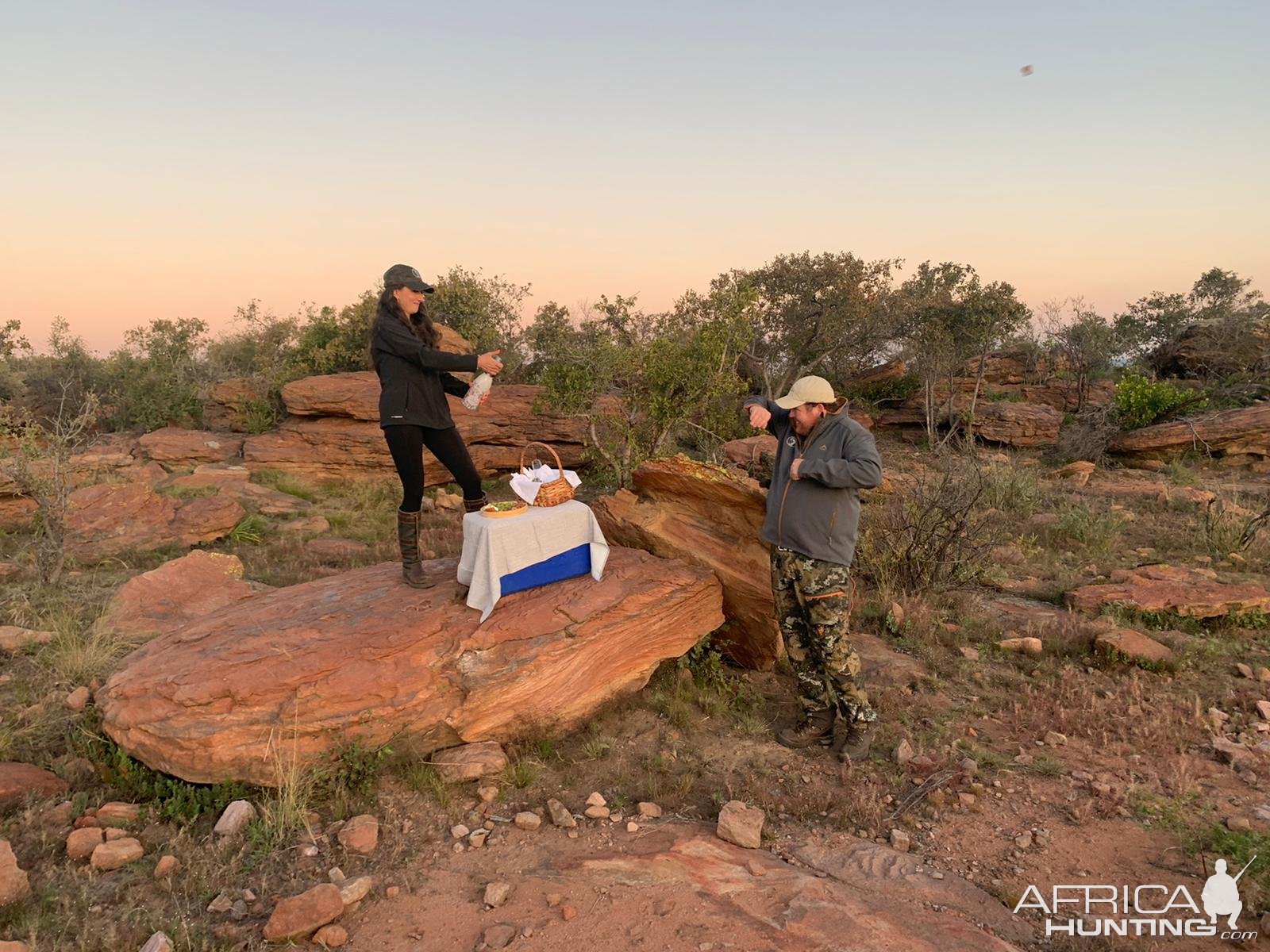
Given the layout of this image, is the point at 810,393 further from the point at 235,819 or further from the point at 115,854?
the point at 115,854

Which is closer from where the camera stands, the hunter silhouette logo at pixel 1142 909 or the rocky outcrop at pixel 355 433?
the hunter silhouette logo at pixel 1142 909

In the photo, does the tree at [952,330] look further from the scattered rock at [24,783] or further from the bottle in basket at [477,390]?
the scattered rock at [24,783]

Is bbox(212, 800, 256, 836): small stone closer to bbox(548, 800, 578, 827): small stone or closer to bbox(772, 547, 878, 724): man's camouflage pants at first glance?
bbox(548, 800, 578, 827): small stone

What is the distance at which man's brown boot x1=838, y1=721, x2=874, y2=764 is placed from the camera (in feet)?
14.2

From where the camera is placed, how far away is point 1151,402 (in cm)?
1656

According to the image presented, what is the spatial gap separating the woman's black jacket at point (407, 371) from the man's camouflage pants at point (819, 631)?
8.13ft

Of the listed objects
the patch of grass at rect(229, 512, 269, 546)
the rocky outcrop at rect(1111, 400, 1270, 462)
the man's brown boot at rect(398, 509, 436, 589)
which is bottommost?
the patch of grass at rect(229, 512, 269, 546)

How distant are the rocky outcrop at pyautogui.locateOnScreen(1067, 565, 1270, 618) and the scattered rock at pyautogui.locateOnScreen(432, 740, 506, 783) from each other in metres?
5.80

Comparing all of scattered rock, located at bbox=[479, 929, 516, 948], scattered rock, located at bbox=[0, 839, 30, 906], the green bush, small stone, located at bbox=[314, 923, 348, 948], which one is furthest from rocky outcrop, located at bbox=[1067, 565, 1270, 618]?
the green bush

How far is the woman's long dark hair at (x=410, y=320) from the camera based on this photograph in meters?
4.56

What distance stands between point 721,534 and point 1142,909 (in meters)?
3.34

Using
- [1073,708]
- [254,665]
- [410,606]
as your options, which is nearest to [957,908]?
[1073,708]

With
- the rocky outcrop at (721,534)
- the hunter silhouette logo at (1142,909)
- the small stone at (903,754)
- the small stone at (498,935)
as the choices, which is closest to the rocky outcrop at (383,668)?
the rocky outcrop at (721,534)

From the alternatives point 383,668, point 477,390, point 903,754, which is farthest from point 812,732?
point 477,390
